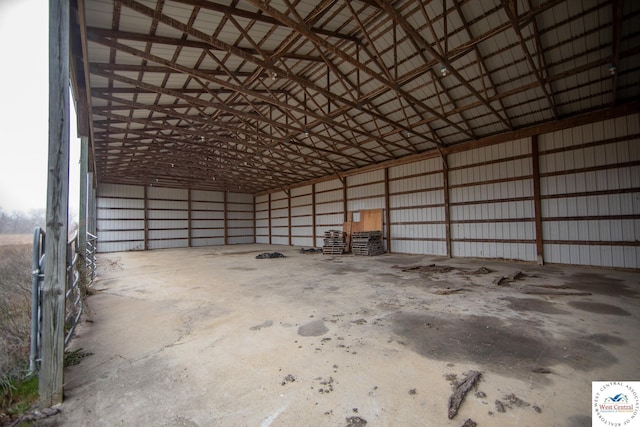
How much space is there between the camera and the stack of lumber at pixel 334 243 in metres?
15.8

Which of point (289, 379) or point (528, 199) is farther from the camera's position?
point (528, 199)

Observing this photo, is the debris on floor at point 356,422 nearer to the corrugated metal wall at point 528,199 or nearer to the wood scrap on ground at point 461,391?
the wood scrap on ground at point 461,391

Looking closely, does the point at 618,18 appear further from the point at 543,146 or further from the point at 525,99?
the point at 543,146

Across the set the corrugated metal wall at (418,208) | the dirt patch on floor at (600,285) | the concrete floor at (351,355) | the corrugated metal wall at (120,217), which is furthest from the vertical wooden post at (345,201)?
the corrugated metal wall at (120,217)

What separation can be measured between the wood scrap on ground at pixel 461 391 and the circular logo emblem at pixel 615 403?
2.89ft

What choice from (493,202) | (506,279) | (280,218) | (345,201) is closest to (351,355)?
(506,279)

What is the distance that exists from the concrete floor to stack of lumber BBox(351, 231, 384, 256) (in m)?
7.72

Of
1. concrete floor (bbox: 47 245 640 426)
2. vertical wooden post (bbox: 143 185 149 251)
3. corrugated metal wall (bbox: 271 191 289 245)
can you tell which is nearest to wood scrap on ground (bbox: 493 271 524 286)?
concrete floor (bbox: 47 245 640 426)

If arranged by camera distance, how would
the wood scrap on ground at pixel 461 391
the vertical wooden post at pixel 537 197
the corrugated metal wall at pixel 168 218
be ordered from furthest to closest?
the corrugated metal wall at pixel 168 218, the vertical wooden post at pixel 537 197, the wood scrap on ground at pixel 461 391

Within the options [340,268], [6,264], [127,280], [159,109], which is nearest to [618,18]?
[340,268]

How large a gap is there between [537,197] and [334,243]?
9.67 metres

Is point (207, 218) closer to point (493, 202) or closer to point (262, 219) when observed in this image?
point (262, 219)

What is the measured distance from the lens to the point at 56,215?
2619mm

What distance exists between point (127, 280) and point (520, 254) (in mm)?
Answer: 14244
